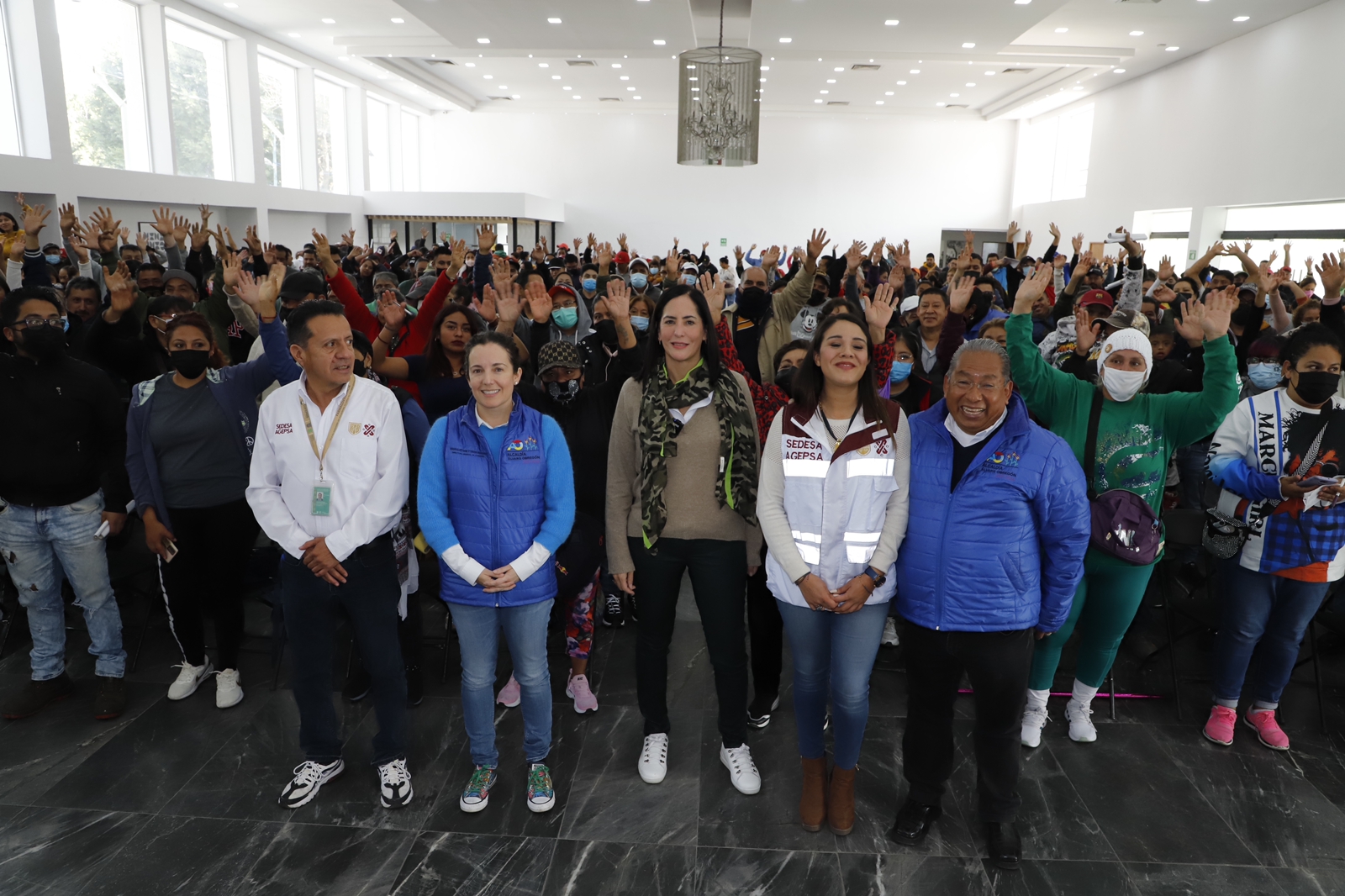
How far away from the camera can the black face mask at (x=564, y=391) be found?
10.2 ft

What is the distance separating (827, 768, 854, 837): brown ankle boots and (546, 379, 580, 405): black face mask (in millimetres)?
1649

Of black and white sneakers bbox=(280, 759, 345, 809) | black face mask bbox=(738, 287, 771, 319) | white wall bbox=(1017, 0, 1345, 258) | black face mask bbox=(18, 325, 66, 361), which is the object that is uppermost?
white wall bbox=(1017, 0, 1345, 258)

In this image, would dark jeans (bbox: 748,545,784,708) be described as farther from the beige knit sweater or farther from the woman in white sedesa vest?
the woman in white sedesa vest

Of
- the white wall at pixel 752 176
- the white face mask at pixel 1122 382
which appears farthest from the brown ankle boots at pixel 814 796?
the white wall at pixel 752 176

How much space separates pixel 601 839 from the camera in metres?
2.58

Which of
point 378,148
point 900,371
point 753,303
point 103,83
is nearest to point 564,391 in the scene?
point 900,371

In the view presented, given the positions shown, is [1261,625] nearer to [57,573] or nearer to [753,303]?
[753,303]

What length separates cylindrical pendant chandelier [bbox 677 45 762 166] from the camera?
7949 mm

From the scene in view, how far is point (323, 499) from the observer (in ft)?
8.13

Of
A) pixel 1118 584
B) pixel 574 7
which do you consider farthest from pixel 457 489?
pixel 574 7

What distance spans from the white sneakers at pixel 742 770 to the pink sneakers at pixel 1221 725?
1.87m

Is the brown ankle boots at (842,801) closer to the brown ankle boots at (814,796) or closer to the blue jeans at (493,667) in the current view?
the brown ankle boots at (814,796)

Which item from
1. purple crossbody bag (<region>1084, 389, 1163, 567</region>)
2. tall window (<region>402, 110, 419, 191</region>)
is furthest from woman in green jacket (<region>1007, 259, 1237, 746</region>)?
tall window (<region>402, 110, 419, 191</region>)

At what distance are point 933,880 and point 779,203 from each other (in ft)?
77.4
